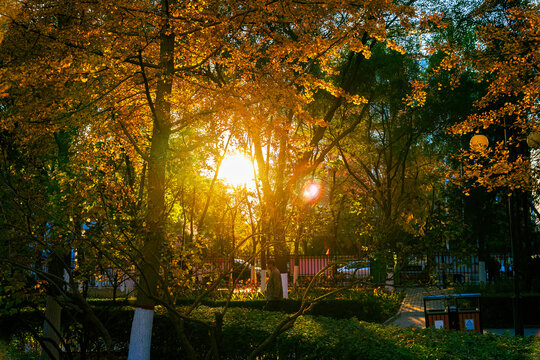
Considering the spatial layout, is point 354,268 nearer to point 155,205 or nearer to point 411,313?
point 411,313

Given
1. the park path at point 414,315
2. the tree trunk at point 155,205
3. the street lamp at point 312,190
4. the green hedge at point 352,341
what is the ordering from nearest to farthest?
the green hedge at point 352,341 < the tree trunk at point 155,205 < the park path at point 414,315 < the street lamp at point 312,190

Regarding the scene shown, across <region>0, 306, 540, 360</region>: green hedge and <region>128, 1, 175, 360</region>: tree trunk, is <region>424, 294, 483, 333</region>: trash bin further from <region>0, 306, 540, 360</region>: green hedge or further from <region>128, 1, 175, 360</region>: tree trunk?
<region>128, 1, 175, 360</region>: tree trunk

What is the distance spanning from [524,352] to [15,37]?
9576 mm

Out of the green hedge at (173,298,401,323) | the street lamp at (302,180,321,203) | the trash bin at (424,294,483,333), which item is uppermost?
the street lamp at (302,180,321,203)

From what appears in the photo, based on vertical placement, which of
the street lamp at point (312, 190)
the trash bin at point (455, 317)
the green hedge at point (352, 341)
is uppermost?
the street lamp at point (312, 190)

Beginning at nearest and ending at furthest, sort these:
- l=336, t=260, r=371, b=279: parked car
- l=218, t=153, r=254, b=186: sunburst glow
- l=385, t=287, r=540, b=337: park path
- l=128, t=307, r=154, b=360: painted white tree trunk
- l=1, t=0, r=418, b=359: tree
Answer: l=336, t=260, r=371, b=279: parked car → l=1, t=0, r=418, b=359: tree → l=128, t=307, r=154, b=360: painted white tree trunk → l=385, t=287, r=540, b=337: park path → l=218, t=153, r=254, b=186: sunburst glow

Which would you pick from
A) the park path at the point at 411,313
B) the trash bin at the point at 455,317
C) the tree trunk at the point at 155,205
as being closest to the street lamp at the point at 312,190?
the park path at the point at 411,313

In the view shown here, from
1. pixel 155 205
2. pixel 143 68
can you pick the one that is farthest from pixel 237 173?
pixel 155 205

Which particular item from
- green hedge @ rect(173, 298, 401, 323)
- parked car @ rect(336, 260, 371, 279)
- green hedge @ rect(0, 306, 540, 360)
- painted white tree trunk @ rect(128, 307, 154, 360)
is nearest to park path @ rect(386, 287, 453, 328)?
green hedge @ rect(173, 298, 401, 323)

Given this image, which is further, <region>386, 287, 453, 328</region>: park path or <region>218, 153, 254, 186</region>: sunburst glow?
<region>218, 153, 254, 186</region>: sunburst glow

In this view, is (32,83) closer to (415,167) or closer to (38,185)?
(38,185)

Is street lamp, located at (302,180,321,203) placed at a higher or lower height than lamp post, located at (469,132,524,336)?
higher

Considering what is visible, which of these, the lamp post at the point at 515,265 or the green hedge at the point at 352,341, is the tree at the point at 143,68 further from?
the lamp post at the point at 515,265

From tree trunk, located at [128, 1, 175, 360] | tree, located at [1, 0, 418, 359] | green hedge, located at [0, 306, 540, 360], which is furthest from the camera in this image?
tree, located at [1, 0, 418, 359]
